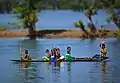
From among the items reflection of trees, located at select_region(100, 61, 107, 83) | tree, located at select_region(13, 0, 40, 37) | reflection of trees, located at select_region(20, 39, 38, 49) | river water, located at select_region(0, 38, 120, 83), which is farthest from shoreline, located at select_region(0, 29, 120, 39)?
reflection of trees, located at select_region(100, 61, 107, 83)

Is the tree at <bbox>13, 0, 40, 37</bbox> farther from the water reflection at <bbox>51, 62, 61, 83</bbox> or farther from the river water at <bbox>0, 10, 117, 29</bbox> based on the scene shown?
the water reflection at <bbox>51, 62, 61, 83</bbox>

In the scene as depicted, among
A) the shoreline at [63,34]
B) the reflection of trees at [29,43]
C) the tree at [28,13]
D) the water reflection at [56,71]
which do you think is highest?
the tree at [28,13]

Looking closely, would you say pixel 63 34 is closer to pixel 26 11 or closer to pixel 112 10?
pixel 26 11

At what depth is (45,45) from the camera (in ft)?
215

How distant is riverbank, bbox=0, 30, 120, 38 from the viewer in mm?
77188

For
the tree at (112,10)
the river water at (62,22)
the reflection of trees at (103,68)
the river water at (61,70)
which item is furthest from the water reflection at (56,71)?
the river water at (62,22)

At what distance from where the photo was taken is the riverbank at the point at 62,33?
253ft

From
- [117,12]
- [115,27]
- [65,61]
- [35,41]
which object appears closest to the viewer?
[65,61]

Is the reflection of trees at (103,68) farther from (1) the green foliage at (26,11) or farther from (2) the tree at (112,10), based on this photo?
(1) the green foliage at (26,11)

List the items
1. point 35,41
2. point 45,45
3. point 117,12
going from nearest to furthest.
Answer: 1. point 45,45
2. point 35,41
3. point 117,12

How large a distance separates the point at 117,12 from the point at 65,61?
31.8m

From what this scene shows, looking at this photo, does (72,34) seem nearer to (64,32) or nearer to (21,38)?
(64,32)

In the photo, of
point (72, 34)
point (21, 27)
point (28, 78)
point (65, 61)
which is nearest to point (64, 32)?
point (72, 34)

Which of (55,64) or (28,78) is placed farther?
(55,64)
